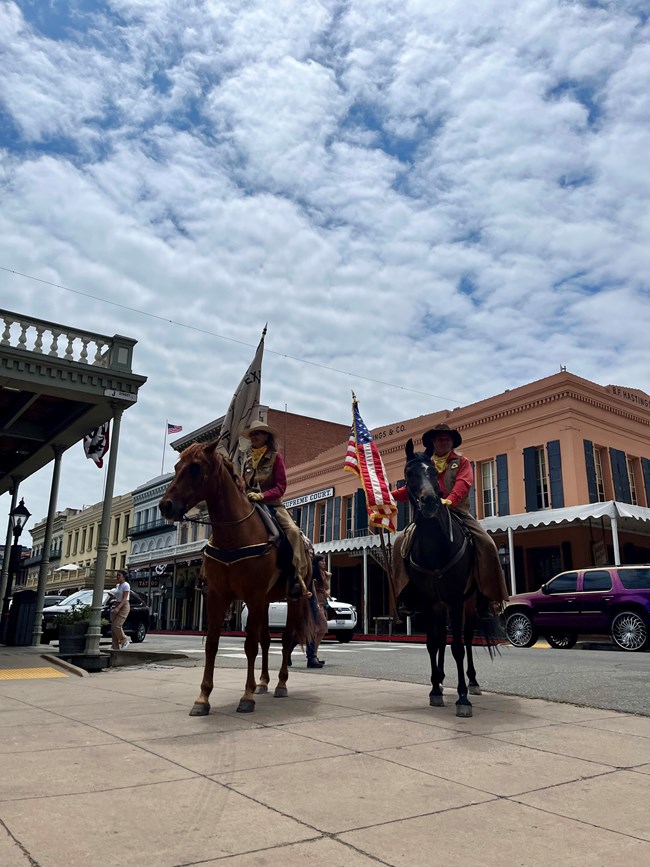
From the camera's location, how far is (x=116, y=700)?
20.1 ft

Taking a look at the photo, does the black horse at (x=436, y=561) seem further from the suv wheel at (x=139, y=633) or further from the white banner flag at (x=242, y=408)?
the suv wheel at (x=139, y=633)

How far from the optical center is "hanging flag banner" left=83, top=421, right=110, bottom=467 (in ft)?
43.2

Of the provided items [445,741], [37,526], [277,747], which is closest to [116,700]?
[277,747]

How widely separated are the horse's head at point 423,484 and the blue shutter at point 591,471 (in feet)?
63.6

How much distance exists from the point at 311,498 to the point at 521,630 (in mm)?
20758

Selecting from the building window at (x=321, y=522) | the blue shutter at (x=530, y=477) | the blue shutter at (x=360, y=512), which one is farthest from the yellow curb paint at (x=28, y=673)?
the building window at (x=321, y=522)

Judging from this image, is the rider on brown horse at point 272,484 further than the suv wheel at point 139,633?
No

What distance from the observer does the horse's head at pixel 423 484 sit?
5238mm

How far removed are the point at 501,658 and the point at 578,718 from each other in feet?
20.9

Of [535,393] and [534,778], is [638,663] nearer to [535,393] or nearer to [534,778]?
[534,778]

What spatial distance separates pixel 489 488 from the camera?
26.4 meters

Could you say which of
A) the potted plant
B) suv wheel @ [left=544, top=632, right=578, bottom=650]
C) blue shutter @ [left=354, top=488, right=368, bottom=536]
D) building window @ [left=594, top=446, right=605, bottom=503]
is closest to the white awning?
building window @ [left=594, top=446, right=605, bottom=503]

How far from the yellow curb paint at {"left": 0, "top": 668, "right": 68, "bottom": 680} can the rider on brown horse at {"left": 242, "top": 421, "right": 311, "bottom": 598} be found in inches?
175

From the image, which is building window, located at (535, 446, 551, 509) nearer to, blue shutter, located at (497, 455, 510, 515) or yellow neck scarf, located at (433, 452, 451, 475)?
blue shutter, located at (497, 455, 510, 515)
